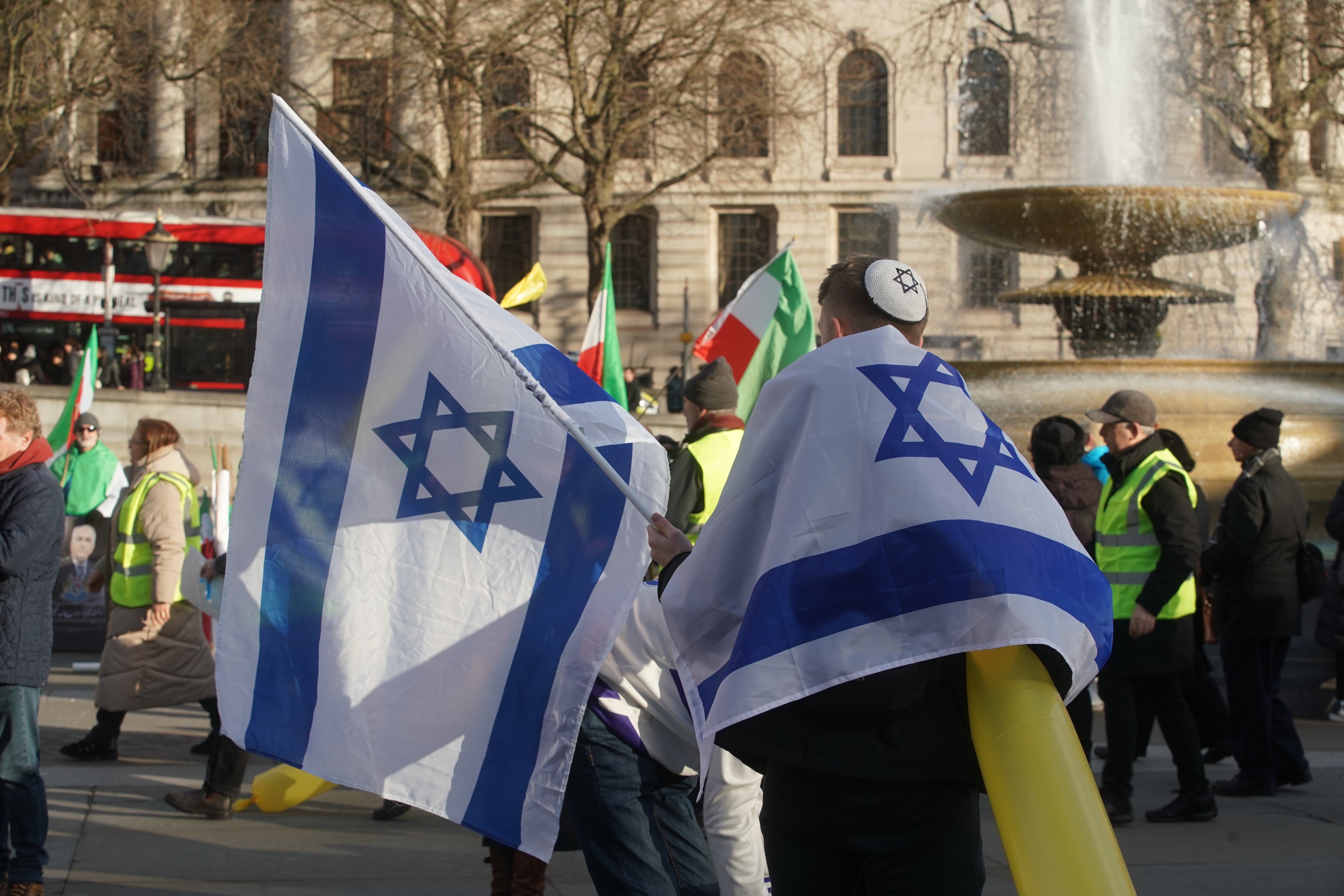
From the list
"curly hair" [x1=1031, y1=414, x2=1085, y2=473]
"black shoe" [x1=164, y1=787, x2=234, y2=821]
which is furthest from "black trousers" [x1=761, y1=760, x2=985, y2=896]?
"curly hair" [x1=1031, y1=414, x2=1085, y2=473]

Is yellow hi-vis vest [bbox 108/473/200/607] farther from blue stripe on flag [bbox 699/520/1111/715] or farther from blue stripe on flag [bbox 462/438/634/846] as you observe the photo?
blue stripe on flag [bbox 699/520/1111/715]

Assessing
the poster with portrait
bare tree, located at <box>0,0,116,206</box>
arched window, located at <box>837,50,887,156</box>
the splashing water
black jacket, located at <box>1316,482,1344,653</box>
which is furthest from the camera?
arched window, located at <box>837,50,887,156</box>

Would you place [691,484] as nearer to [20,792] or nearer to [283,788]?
[283,788]

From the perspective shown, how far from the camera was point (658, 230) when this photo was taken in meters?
37.4

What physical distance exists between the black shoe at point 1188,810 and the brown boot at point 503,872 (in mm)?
2912

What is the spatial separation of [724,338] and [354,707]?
5.57m

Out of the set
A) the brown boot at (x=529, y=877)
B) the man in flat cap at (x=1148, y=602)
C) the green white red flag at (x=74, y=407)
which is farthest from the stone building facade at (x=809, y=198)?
the brown boot at (x=529, y=877)

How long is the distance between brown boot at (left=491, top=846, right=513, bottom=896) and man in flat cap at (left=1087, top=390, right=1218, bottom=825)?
2662 mm

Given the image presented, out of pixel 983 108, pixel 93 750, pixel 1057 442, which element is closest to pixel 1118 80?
pixel 1057 442

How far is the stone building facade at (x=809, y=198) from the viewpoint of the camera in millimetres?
32250

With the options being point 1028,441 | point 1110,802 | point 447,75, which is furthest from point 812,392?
point 447,75

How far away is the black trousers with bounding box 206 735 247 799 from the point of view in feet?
19.0

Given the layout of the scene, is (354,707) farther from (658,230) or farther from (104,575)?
(658,230)

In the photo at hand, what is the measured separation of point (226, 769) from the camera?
5.81 meters
